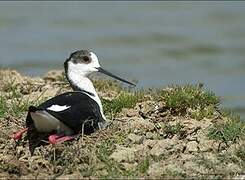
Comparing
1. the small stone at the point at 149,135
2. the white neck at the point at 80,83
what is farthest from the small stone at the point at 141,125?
the white neck at the point at 80,83

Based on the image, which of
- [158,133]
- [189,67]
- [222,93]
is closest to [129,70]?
[189,67]

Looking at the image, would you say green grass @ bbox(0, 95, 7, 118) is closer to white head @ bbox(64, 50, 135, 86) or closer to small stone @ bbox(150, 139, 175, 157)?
white head @ bbox(64, 50, 135, 86)

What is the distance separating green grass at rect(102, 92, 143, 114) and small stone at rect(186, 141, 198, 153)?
Result: 1372mm

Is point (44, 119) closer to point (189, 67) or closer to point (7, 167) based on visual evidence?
point (7, 167)

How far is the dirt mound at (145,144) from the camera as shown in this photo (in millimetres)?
8344

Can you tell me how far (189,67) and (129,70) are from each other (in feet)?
4.06

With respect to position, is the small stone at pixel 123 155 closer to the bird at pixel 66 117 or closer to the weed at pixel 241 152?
the bird at pixel 66 117

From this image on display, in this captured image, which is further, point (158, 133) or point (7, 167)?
point (158, 133)

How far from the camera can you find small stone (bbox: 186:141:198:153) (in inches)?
346

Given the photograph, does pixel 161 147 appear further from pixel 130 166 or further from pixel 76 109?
pixel 76 109

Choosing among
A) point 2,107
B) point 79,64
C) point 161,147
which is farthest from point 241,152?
point 2,107

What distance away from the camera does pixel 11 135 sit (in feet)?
30.3

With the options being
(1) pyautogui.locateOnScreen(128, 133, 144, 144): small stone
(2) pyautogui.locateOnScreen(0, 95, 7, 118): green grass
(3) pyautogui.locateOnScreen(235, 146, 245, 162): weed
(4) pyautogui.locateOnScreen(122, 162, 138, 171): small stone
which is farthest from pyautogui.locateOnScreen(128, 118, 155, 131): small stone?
(2) pyautogui.locateOnScreen(0, 95, 7, 118): green grass

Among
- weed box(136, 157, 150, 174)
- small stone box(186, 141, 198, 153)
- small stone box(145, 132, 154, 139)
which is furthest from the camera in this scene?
small stone box(145, 132, 154, 139)
